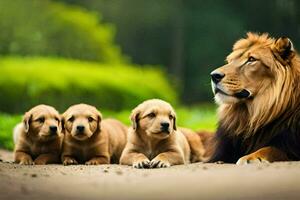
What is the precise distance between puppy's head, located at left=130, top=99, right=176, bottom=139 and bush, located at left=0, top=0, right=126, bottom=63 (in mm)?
10442

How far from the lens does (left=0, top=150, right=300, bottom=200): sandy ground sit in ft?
17.5

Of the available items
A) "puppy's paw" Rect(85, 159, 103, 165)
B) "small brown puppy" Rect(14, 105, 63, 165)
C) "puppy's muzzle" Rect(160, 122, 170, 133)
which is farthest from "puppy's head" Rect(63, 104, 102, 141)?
"puppy's muzzle" Rect(160, 122, 170, 133)

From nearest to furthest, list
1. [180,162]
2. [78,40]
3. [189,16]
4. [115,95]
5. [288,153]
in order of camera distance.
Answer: [288,153], [180,162], [115,95], [78,40], [189,16]

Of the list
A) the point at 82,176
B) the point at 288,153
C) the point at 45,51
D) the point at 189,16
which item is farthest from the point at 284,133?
the point at 189,16

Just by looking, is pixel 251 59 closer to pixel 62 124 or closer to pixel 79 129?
pixel 79 129

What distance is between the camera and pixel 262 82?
750cm

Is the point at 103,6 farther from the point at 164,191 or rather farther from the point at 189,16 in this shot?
the point at 164,191

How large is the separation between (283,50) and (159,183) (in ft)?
6.99

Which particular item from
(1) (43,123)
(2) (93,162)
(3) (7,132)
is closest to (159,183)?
(2) (93,162)

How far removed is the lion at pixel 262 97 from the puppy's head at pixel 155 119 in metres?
0.58

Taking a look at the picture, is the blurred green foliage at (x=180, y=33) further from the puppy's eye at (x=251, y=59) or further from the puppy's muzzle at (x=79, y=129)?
the puppy's eye at (x=251, y=59)

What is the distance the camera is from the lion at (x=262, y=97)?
734 cm

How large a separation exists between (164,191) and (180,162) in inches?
96.4

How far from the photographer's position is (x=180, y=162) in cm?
793
